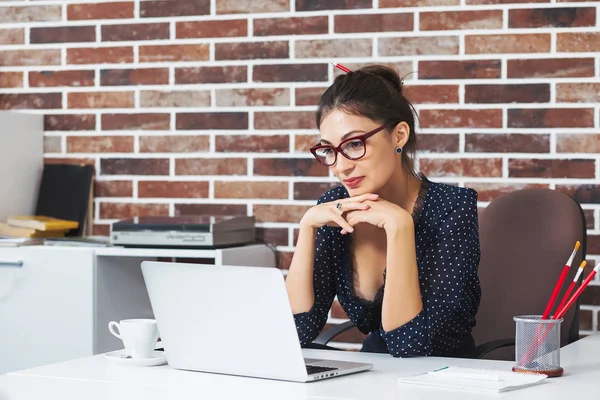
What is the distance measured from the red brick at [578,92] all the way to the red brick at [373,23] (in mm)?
557

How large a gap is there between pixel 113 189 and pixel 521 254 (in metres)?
1.62

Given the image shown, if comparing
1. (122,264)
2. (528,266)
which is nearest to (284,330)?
(528,266)

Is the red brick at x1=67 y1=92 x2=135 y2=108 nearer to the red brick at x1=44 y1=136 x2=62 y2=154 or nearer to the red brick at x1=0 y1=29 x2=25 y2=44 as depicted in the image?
the red brick at x1=44 y1=136 x2=62 y2=154

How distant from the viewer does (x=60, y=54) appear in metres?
3.49

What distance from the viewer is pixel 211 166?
10.8 ft

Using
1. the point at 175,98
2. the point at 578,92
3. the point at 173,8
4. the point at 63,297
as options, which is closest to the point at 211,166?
the point at 175,98

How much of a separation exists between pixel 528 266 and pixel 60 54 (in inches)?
79.2

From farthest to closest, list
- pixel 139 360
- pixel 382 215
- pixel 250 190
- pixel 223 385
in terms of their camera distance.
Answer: pixel 250 190, pixel 382 215, pixel 139 360, pixel 223 385

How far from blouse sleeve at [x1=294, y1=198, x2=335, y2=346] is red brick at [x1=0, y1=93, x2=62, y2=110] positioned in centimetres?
162

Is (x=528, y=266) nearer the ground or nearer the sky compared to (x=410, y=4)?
nearer the ground

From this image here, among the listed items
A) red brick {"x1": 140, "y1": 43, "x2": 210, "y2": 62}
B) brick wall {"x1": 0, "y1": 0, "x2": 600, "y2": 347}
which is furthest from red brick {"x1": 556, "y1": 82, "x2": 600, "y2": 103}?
red brick {"x1": 140, "y1": 43, "x2": 210, "y2": 62}

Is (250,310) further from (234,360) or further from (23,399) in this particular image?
(23,399)

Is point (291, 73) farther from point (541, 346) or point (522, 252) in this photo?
point (541, 346)

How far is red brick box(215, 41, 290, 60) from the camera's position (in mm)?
3213
